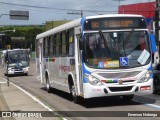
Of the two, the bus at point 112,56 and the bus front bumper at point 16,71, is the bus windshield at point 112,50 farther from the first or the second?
the bus front bumper at point 16,71

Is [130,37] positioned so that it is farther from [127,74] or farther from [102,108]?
Result: [102,108]

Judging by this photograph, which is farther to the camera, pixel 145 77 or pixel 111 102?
pixel 111 102

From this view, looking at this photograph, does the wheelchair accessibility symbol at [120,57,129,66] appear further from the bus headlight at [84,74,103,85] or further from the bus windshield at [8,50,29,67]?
the bus windshield at [8,50,29,67]

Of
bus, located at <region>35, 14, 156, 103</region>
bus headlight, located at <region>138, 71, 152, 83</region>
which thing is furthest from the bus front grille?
bus headlight, located at <region>138, 71, 152, 83</region>

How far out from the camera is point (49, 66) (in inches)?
810

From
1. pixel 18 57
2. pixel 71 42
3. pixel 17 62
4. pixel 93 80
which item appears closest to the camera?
pixel 93 80

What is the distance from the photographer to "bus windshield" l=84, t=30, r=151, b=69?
45.0ft

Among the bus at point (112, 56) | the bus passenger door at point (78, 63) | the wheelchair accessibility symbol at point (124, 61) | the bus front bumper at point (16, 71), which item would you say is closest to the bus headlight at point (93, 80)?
the bus at point (112, 56)

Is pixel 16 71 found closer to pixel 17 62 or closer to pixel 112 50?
pixel 17 62

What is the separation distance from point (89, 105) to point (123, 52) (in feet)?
8.00

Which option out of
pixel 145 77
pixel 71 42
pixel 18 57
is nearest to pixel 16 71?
pixel 18 57

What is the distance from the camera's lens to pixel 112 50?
45.2 feet

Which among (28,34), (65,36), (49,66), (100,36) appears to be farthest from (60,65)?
(28,34)

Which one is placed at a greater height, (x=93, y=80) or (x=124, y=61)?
(x=124, y=61)
